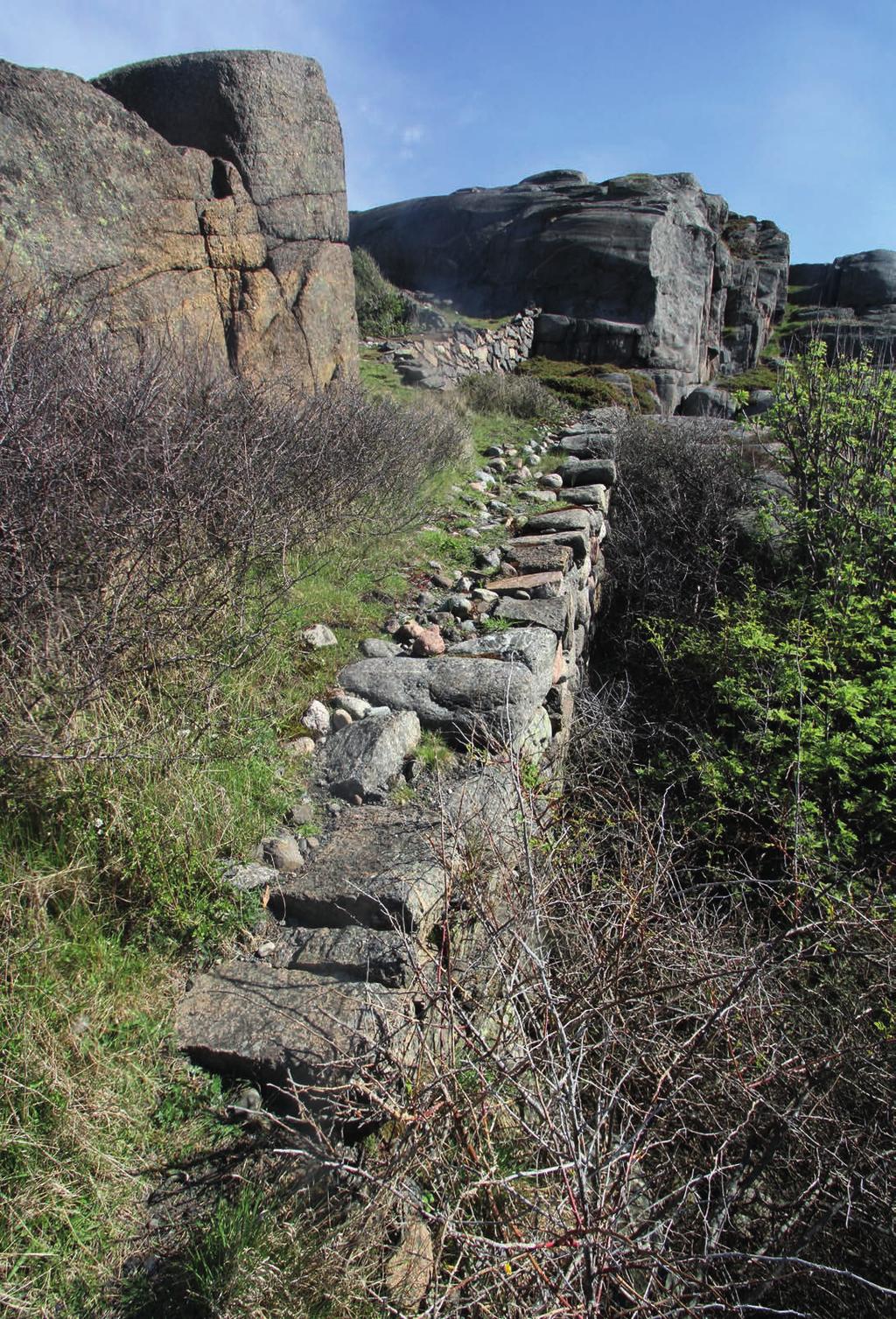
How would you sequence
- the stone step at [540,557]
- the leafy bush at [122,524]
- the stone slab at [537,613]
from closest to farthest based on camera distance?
the leafy bush at [122,524], the stone slab at [537,613], the stone step at [540,557]

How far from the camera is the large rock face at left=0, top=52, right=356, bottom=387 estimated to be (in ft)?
17.3

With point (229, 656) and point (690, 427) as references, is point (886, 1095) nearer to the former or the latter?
point (229, 656)

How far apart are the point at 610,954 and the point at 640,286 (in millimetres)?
20627

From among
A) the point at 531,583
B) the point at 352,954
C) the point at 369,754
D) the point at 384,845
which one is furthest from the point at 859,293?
the point at 352,954

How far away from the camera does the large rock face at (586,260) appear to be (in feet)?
64.5

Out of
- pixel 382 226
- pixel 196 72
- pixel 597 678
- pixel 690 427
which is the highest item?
pixel 382 226

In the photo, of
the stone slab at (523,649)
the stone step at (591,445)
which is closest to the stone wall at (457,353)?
the stone step at (591,445)

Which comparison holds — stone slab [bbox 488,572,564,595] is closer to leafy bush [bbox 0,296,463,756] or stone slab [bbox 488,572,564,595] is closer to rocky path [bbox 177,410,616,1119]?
rocky path [bbox 177,410,616,1119]

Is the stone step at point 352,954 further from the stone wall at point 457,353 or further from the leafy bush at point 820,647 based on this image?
the stone wall at point 457,353

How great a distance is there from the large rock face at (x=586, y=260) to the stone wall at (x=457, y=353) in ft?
6.36

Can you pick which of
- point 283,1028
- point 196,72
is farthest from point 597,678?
point 196,72

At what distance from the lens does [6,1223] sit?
1.54 meters

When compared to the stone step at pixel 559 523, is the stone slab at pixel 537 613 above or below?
below

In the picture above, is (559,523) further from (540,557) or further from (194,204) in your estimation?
(194,204)
